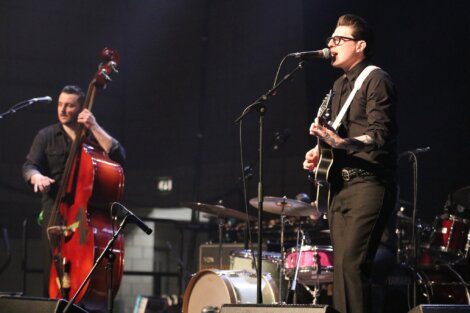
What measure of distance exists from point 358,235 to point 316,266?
2.03 meters

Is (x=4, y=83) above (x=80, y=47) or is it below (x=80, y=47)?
below

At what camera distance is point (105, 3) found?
347 inches

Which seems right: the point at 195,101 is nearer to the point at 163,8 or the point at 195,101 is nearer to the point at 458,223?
the point at 163,8

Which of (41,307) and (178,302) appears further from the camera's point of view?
(178,302)

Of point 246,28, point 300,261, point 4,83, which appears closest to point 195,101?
point 246,28

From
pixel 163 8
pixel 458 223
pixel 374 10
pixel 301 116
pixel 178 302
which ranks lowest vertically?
pixel 178 302

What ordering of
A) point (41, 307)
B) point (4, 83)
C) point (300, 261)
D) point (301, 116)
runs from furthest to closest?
1. point (4, 83)
2. point (301, 116)
3. point (300, 261)
4. point (41, 307)

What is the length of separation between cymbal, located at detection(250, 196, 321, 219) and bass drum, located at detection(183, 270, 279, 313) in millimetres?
560

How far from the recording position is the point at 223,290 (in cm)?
542

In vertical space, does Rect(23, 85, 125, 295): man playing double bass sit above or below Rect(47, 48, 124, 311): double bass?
above

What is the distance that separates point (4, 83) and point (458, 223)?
5335 mm

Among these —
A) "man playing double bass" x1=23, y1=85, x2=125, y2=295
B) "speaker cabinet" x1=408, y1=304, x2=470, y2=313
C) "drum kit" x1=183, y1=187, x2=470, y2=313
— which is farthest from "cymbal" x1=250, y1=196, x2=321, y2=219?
"speaker cabinet" x1=408, y1=304, x2=470, y2=313

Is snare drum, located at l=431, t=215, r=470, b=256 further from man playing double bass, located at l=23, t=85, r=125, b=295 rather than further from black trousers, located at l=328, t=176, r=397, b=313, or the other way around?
man playing double bass, located at l=23, t=85, r=125, b=295

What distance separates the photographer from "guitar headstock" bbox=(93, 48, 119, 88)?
5363 mm
